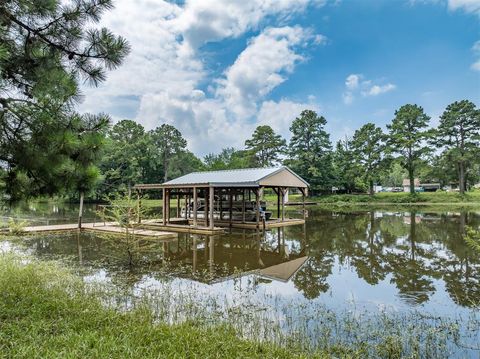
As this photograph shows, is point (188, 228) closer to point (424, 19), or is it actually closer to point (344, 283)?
point (344, 283)

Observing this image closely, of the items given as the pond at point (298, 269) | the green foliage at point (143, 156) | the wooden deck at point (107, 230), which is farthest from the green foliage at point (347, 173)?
the wooden deck at point (107, 230)

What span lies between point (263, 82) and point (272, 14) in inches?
238

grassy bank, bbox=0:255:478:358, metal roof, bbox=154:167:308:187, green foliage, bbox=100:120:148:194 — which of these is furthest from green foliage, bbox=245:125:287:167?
grassy bank, bbox=0:255:478:358

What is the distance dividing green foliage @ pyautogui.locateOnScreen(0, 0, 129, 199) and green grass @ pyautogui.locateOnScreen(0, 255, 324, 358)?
175cm

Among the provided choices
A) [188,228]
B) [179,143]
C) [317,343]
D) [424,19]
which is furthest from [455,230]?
[179,143]

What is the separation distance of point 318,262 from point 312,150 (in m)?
36.0

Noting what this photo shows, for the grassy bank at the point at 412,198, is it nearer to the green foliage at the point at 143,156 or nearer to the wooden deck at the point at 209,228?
the green foliage at the point at 143,156

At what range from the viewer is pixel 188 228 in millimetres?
16766

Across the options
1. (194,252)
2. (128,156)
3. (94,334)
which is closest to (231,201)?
(194,252)

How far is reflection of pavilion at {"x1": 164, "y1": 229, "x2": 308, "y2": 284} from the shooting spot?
8297mm

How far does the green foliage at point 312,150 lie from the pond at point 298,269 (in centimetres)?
2903

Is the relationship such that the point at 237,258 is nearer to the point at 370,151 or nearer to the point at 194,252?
the point at 194,252

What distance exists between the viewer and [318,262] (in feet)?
32.3

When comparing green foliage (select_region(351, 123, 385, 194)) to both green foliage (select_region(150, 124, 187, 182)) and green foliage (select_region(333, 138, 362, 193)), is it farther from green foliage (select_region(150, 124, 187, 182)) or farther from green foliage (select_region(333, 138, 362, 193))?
green foliage (select_region(150, 124, 187, 182))
